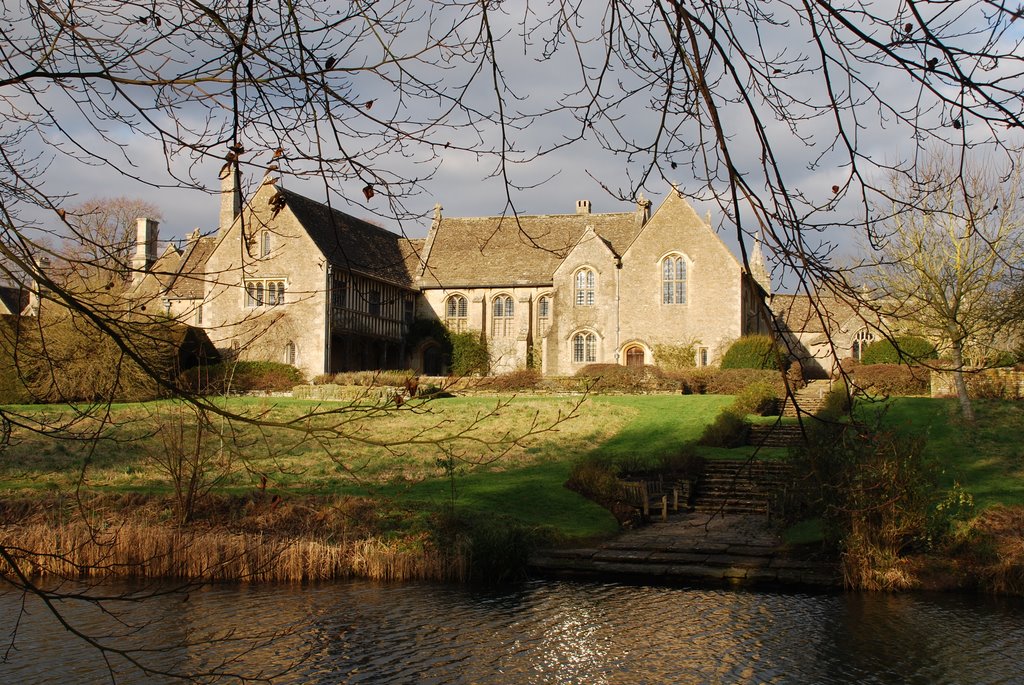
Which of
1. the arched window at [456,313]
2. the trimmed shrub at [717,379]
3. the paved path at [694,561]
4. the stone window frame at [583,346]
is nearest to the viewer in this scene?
the paved path at [694,561]

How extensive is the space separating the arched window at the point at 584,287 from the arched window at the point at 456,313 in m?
5.89

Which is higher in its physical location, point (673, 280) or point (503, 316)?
point (673, 280)

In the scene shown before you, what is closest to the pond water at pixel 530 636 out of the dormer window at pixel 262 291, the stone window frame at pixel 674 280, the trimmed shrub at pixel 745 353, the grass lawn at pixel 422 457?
the grass lawn at pixel 422 457

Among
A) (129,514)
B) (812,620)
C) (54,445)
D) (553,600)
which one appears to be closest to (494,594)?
(553,600)

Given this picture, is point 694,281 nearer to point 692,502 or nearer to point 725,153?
point 692,502

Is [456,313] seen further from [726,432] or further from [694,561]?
[694,561]

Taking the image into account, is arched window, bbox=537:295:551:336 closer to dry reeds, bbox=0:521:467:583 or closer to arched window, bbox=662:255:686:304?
arched window, bbox=662:255:686:304

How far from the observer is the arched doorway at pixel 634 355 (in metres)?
42.0

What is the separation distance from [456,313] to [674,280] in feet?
36.2

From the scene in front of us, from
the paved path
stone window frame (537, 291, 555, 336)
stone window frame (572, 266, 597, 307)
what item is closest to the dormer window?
the paved path

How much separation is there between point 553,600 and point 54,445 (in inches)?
638

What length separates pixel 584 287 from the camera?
4312 centimetres

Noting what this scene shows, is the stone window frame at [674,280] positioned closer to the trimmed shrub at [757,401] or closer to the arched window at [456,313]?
the trimmed shrub at [757,401]

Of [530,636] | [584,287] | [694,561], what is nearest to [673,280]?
[584,287]
